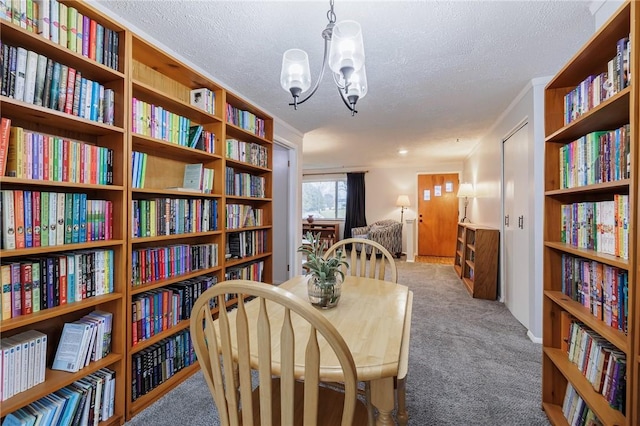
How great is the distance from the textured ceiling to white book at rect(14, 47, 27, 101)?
0.60m

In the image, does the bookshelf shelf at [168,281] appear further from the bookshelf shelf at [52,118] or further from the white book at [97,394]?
the bookshelf shelf at [52,118]

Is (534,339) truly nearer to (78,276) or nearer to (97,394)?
(97,394)

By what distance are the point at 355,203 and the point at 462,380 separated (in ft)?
18.7

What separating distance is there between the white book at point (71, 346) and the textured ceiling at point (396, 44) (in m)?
1.69

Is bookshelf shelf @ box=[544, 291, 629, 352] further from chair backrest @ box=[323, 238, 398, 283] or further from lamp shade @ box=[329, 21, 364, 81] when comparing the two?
lamp shade @ box=[329, 21, 364, 81]

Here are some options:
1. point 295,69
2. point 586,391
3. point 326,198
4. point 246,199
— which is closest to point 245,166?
point 246,199

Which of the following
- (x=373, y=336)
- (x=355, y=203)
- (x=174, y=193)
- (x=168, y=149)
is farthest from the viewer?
(x=355, y=203)

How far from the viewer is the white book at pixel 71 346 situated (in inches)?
51.5

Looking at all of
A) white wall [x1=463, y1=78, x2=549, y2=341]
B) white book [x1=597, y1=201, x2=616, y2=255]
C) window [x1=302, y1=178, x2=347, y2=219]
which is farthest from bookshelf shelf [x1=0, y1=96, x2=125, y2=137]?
window [x1=302, y1=178, x2=347, y2=219]

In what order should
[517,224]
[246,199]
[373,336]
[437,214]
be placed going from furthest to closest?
[437,214], [517,224], [246,199], [373,336]

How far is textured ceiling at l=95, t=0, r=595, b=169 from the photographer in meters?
1.52

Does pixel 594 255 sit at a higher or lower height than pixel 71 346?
higher

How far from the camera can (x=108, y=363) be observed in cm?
139

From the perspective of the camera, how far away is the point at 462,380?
181cm
